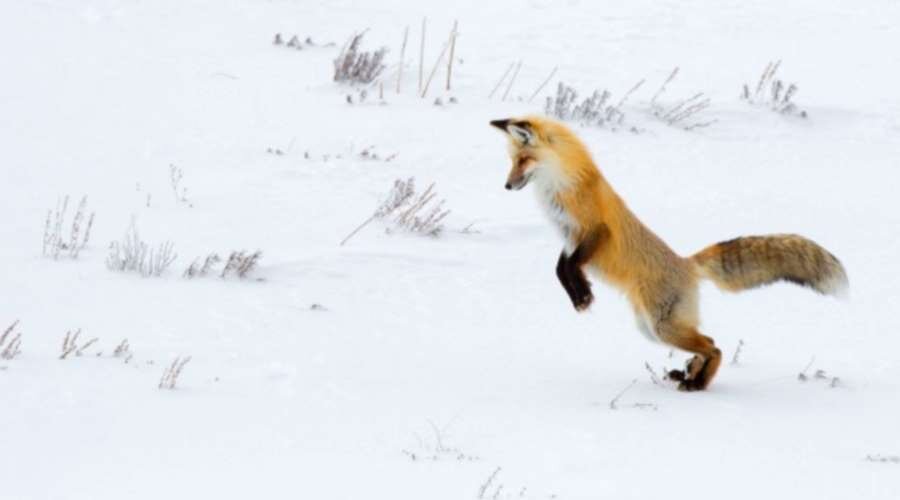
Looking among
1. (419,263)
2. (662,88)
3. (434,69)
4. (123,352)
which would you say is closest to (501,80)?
(434,69)

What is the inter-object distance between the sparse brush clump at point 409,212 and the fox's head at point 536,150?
6.93 ft

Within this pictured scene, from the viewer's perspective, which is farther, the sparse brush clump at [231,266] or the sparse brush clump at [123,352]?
the sparse brush clump at [231,266]

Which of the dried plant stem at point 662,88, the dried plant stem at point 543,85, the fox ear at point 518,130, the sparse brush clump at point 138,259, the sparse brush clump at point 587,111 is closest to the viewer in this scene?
the fox ear at point 518,130

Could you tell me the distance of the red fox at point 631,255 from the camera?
7434 millimetres

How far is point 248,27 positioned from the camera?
14.1 m

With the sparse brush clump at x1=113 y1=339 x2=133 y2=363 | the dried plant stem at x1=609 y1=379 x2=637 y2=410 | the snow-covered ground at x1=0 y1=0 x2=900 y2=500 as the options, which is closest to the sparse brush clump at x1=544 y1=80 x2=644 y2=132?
the snow-covered ground at x1=0 y1=0 x2=900 y2=500

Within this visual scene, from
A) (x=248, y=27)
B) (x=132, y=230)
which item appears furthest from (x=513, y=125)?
(x=248, y=27)

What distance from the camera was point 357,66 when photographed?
12.5 meters

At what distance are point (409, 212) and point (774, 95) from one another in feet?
14.7

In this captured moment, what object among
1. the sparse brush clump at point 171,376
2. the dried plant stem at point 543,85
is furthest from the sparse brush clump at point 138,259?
the dried plant stem at point 543,85

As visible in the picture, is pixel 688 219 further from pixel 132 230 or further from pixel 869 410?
pixel 132 230

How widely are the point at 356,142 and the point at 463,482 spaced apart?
6.15 metres

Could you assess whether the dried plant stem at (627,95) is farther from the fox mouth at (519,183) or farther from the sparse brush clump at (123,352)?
the sparse brush clump at (123,352)

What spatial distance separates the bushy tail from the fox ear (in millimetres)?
1258
